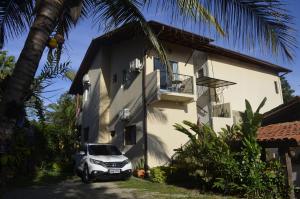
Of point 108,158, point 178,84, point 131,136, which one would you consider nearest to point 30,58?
point 108,158

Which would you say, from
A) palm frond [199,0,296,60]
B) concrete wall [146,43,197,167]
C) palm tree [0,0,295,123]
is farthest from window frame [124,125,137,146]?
palm frond [199,0,296,60]

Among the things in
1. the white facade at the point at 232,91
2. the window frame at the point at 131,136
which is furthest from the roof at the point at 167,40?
the window frame at the point at 131,136

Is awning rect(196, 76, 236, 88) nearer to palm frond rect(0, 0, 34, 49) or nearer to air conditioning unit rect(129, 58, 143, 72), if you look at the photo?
air conditioning unit rect(129, 58, 143, 72)

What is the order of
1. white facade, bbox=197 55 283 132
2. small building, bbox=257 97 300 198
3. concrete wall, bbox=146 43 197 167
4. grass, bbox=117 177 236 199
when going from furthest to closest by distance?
white facade, bbox=197 55 283 132
concrete wall, bbox=146 43 197 167
grass, bbox=117 177 236 199
small building, bbox=257 97 300 198

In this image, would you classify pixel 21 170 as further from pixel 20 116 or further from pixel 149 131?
pixel 20 116

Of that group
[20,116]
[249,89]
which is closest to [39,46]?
[20,116]

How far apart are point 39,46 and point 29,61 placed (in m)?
0.24

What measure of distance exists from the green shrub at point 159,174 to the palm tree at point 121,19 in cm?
935

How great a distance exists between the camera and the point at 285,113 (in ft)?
52.5

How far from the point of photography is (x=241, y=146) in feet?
39.8

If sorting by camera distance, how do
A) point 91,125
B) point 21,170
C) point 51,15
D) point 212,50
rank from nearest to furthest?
point 51,15 < point 21,170 < point 212,50 < point 91,125

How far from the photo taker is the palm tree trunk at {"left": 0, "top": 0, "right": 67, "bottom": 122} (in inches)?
148

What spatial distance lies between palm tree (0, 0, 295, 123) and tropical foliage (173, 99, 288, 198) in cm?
583

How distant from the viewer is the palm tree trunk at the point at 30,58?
12.3 feet
